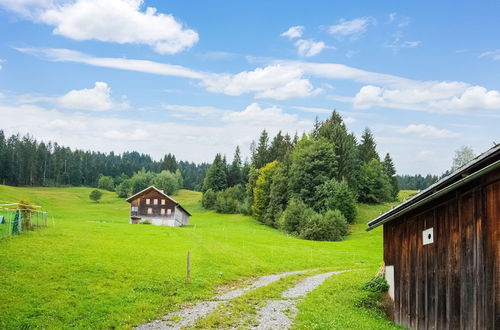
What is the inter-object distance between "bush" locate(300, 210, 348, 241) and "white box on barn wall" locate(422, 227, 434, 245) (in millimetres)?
60023

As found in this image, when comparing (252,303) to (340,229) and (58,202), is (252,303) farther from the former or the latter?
(58,202)

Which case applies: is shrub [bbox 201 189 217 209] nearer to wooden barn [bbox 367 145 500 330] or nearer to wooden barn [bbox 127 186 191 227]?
wooden barn [bbox 127 186 191 227]

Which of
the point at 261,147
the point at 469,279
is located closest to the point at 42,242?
the point at 469,279

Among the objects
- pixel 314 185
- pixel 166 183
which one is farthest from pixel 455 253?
pixel 166 183

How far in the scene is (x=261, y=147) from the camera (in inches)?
5226

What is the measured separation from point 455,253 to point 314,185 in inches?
3047

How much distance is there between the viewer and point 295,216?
8294 centimetres

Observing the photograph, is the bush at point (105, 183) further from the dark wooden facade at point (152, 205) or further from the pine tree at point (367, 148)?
the pine tree at point (367, 148)

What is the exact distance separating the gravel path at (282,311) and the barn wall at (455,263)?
5171 millimetres

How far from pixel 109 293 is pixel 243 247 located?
32.5 meters

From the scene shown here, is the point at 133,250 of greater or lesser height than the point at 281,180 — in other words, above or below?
below

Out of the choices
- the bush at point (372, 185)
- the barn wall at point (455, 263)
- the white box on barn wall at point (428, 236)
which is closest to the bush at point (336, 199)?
the bush at point (372, 185)

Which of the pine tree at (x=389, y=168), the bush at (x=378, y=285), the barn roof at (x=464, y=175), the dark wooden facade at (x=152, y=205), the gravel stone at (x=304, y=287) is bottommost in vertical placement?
the gravel stone at (x=304, y=287)

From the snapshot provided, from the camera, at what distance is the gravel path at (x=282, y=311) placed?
1802 centimetres
